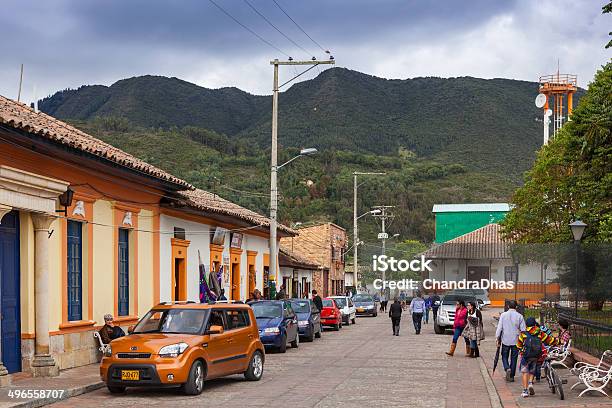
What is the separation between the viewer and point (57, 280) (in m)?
18.2

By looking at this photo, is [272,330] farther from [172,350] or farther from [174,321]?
[172,350]


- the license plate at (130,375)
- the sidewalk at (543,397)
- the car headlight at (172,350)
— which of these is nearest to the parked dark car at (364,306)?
the sidewalk at (543,397)

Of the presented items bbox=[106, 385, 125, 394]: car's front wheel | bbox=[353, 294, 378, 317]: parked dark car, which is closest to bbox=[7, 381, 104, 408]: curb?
bbox=[106, 385, 125, 394]: car's front wheel

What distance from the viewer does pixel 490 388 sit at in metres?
16.5

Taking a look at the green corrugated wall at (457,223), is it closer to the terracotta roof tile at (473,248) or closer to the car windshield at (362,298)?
the terracotta roof tile at (473,248)

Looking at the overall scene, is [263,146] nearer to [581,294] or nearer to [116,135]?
[116,135]

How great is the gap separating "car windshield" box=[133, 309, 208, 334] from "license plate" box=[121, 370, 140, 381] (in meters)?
1.25

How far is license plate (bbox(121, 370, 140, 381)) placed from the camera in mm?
14289

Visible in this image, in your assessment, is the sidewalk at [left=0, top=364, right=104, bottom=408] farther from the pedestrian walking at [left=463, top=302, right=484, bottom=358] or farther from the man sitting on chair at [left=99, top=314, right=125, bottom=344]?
the pedestrian walking at [left=463, top=302, right=484, bottom=358]

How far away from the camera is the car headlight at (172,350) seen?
1432cm

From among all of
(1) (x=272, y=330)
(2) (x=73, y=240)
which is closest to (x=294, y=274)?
(1) (x=272, y=330)

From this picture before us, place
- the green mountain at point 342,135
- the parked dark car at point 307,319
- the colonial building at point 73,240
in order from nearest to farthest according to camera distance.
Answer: the colonial building at point 73,240, the parked dark car at point 307,319, the green mountain at point 342,135

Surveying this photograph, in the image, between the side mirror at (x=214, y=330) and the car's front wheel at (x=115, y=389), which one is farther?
the side mirror at (x=214, y=330)

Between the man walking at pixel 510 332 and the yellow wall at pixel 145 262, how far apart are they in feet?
34.1
